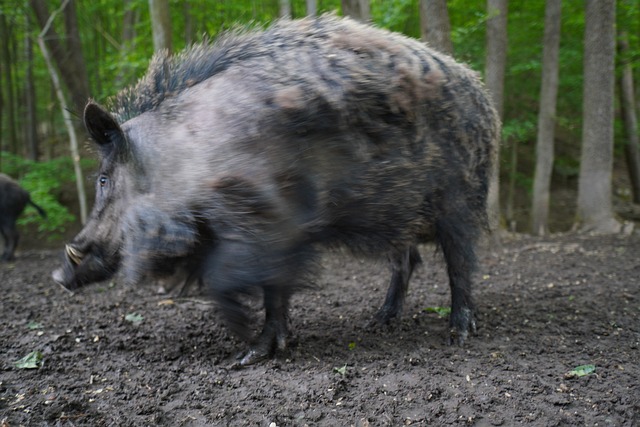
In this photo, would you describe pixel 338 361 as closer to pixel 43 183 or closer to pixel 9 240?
pixel 9 240

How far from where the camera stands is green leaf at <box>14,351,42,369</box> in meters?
3.14

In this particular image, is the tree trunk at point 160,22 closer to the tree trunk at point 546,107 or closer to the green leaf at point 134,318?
the green leaf at point 134,318

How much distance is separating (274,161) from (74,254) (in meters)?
1.37

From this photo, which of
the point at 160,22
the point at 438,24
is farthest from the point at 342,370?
the point at 160,22

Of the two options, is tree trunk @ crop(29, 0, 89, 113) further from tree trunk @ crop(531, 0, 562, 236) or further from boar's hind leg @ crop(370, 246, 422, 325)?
tree trunk @ crop(531, 0, 562, 236)

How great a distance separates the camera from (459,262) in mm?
3861

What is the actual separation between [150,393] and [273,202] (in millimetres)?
1194

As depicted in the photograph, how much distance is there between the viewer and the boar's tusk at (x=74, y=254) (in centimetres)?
322

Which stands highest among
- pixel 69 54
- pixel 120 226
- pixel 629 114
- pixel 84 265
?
pixel 69 54

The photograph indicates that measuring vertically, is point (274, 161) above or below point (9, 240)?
above

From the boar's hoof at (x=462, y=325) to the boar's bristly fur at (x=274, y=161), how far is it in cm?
1

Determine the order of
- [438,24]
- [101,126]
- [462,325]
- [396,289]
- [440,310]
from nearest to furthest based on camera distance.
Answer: [101,126] < [462,325] < [396,289] < [440,310] < [438,24]

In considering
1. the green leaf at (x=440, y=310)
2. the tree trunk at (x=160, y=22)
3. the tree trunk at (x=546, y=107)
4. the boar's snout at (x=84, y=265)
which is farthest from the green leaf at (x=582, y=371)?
the tree trunk at (x=546, y=107)

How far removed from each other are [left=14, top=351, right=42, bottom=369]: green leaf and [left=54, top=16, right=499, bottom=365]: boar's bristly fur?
495 millimetres
